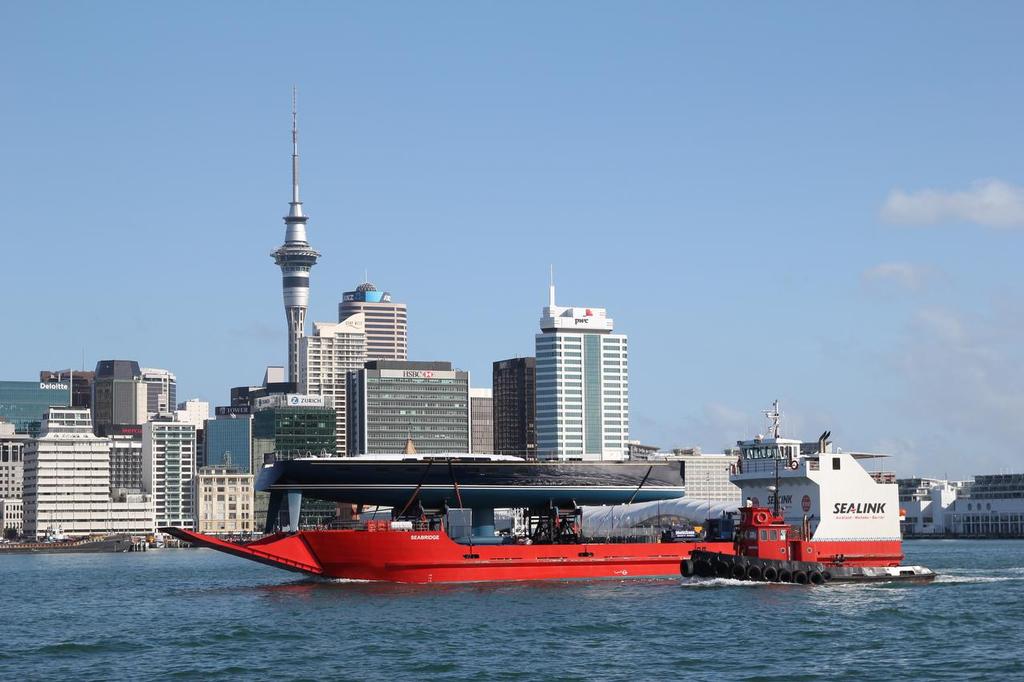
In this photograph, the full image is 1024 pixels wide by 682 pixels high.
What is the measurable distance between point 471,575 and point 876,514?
1975cm

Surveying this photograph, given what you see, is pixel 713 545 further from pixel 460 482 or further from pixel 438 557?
pixel 460 482

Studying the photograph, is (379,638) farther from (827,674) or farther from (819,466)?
(819,466)

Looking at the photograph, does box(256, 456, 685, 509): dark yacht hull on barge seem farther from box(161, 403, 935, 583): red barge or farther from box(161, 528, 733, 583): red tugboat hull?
box(161, 528, 733, 583): red tugboat hull

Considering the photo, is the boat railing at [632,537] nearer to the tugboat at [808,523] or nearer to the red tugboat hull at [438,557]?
the red tugboat hull at [438,557]

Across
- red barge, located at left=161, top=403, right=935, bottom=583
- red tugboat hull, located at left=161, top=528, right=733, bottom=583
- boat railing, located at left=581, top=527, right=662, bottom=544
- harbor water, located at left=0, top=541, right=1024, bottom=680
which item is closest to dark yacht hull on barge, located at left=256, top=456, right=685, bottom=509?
boat railing, located at left=581, top=527, right=662, bottom=544

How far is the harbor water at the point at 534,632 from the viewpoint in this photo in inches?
1810

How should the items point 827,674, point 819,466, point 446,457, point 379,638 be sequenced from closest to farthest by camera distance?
1. point 827,674
2. point 379,638
3. point 819,466
4. point 446,457

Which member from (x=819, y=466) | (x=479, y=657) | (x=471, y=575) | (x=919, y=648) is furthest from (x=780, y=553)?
(x=479, y=657)

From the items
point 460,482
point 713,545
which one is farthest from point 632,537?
point 460,482

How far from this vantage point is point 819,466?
2948 inches

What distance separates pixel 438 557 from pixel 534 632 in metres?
19.9

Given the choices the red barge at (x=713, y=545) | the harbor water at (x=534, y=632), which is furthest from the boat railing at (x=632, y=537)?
the harbor water at (x=534, y=632)

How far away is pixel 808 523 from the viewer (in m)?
74.0

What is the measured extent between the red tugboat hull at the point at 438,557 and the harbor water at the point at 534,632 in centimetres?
143
